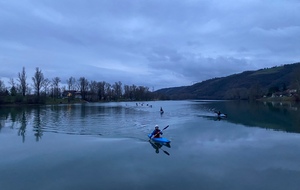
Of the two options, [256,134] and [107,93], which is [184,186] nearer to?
[256,134]

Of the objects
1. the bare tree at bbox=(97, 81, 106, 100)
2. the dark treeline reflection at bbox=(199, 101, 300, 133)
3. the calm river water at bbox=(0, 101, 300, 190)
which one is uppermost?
the bare tree at bbox=(97, 81, 106, 100)

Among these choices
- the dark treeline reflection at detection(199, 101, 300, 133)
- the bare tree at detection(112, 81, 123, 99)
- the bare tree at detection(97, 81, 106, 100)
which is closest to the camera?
the dark treeline reflection at detection(199, 101, 300, 133)

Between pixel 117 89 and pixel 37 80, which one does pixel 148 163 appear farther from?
pixel 117 89

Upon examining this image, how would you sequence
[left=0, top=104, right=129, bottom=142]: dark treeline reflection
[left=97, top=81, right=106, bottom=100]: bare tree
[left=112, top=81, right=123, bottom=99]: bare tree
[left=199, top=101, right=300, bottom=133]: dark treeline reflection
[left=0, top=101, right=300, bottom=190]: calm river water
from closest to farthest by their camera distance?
[left=0, top=101, right=300, bottom=190]: calm river water, [left=0, top=104, right=129, bottom=142]: dark treeline reflection, [left=199, top=101, right=300, bottom=133]: dark treeline reflection, [left=97, top=81, right=106, bottom=100]: bare tree, [left=112, top=81, right=123, bottom=99]: bare tree

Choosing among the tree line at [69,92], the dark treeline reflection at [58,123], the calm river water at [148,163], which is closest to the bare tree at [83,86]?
the tree line at [69,92]

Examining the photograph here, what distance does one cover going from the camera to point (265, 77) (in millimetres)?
191625

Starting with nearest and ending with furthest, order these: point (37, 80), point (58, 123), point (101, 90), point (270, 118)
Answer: point (58, 123), point (270, 118), point (37, 80), point (101, 90)

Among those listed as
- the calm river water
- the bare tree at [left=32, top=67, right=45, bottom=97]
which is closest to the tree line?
the bare tree at [left=32, top=67, right=45, bottom=97]

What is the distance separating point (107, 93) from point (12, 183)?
11557cm

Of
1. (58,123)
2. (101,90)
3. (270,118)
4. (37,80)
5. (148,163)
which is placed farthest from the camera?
(101,90)

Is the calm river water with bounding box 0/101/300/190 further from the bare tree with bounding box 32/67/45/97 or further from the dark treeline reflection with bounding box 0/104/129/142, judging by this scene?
the bare tree with bounding box 32/67/45/97

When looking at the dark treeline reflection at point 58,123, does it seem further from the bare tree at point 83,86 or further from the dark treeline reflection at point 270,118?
the bare tree at point 83,86

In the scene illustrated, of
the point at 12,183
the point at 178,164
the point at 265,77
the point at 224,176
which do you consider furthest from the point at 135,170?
the point at 265,77

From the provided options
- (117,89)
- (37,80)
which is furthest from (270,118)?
(117,89)
